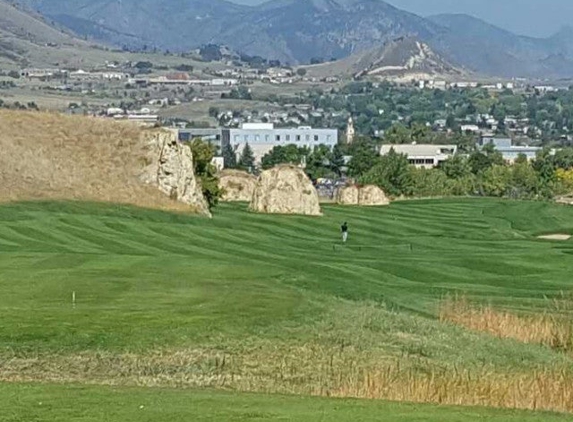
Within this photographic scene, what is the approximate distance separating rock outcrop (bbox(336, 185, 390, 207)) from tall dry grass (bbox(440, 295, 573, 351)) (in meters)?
63.0

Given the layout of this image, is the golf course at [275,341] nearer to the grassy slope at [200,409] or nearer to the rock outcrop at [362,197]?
the grassy slope at [200,409]

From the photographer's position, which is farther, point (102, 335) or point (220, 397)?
point (102, 335)

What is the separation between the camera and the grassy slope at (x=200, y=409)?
557 inches

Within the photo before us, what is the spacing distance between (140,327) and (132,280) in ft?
19.5

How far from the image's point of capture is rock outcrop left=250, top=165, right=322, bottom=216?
74.8 m

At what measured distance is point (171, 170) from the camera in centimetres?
6900

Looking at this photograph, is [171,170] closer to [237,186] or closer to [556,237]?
[556,237]

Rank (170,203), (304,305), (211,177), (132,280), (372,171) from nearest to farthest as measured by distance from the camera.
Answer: (304,305) < (132,280) < (170,203) < (211,177) < (372,171)

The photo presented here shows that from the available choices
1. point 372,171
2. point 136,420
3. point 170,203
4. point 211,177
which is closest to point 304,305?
point 136,420

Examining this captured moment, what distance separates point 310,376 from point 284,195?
184 ft

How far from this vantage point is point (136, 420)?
45.9 ft

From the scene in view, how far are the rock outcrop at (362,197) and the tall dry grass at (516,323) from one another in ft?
207

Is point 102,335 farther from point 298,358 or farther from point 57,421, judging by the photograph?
point 57,421

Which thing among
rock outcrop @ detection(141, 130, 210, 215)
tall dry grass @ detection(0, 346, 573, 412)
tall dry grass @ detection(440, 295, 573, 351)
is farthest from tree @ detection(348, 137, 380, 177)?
tall dry grass @ detection(0, 346, 573, 412)
